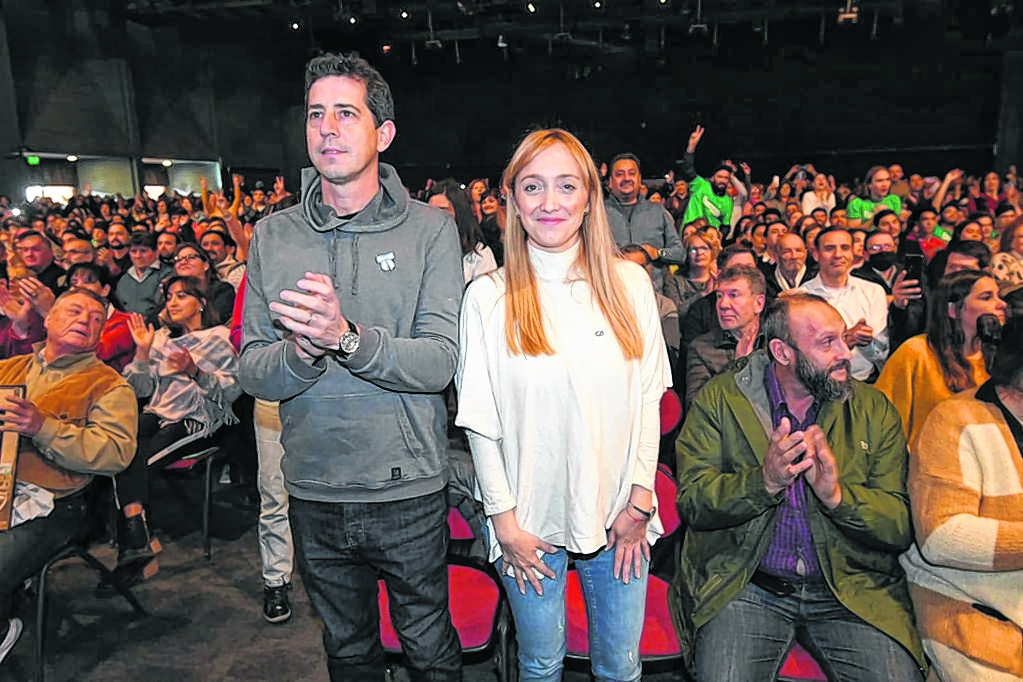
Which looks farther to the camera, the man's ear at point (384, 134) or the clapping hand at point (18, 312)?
the clapping hand at point (18, 312)

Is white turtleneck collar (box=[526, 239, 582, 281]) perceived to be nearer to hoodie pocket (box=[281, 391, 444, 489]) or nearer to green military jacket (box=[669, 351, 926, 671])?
hoodie pocket (box=[281, 391, 444, 489])

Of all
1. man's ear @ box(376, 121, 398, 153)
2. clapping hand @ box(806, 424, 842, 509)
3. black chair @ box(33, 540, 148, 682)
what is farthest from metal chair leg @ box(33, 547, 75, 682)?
clapping hand @ box(806, 424, 842, 509)

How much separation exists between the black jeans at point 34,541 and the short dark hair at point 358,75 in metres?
1.75

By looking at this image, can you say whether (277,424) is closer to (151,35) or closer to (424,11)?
(424,11)

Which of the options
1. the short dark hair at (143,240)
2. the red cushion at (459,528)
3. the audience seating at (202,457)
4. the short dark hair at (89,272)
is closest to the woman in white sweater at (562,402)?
the red cushion at (459,528)

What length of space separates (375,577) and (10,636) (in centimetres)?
143

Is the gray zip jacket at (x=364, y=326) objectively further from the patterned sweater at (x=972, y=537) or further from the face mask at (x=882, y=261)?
the face mask at (x=882, y=261)

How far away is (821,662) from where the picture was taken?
1.84 m

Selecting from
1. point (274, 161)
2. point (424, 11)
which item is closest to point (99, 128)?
point (274, 161)

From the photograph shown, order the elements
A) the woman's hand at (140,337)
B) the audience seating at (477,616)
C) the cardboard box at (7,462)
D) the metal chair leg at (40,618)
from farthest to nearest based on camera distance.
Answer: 1. the woman's hand at (140,337)
2. the metal chair leg at (40,618)
3. the cardboard box at (7,462)
4. the audience seating at (477,616)

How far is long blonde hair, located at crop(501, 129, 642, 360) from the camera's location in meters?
1.60

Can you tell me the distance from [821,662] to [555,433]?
2.96 ft

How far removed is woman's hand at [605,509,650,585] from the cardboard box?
1.81 metres

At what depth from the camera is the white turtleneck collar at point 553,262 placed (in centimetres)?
166
